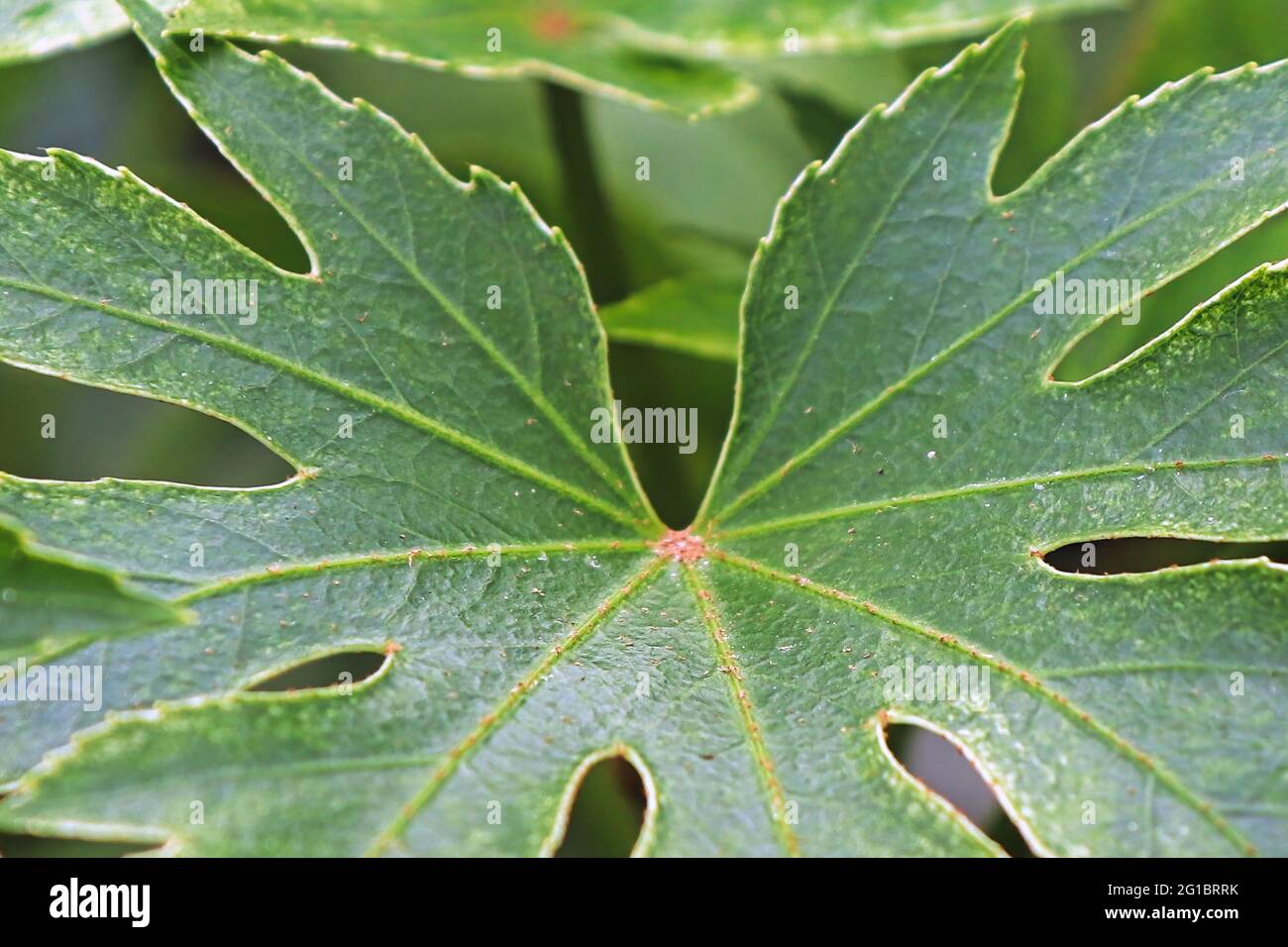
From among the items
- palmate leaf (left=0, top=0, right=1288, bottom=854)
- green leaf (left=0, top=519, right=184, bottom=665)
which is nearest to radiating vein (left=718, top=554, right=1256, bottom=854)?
palmate leaf (left=0, top=0, right=1288, bottom=854)

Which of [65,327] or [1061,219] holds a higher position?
[1061,219]

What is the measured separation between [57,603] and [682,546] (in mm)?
728

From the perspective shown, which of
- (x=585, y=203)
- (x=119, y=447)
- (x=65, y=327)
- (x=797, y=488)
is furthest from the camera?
(x=119, y=447)

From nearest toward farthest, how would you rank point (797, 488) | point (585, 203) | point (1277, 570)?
point (1277, 570) < point (797, 488) < point (585, 203)

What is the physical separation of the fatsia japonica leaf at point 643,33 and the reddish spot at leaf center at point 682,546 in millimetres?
727

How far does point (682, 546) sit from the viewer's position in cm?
142

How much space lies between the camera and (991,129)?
1440 mm

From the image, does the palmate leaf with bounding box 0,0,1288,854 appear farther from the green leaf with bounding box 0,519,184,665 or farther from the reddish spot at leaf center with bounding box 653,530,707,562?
the green leaf with bounding box 0,519,184,665

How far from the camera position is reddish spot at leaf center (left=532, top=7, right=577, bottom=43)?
1997 millimetres

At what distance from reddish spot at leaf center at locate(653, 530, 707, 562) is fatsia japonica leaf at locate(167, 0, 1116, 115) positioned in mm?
727
